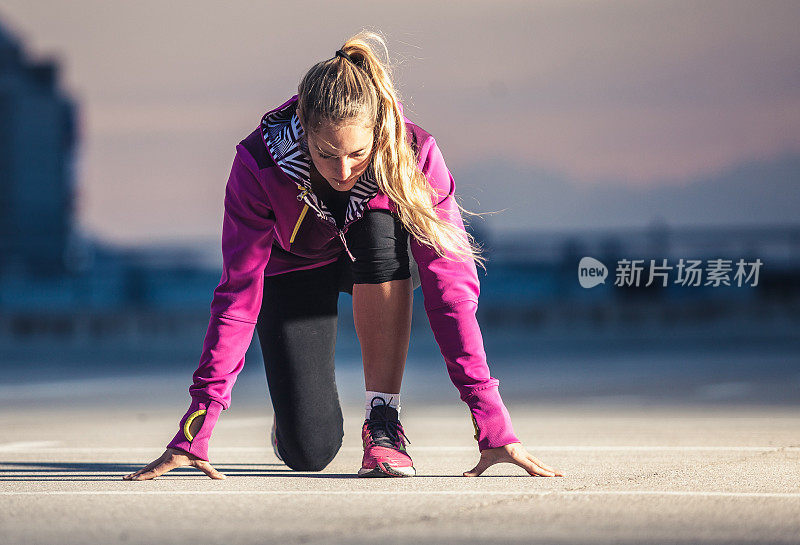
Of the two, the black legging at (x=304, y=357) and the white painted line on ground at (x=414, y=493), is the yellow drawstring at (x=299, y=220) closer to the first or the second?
the black legging at (x=304, y=357)

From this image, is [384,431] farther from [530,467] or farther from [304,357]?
[304,357]

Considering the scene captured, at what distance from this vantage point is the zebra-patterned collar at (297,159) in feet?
13.6

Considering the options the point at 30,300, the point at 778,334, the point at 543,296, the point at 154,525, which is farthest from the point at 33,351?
the point at 154,525

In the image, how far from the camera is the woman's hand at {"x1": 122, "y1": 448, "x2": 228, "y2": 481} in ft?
13.5

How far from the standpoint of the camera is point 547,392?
10.0 m

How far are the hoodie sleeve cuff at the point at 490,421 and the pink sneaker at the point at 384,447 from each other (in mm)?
294

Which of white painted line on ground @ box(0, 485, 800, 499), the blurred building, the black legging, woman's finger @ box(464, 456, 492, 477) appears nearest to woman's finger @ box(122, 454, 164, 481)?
white painted line on ground @ box(0, 485, 800, 499)

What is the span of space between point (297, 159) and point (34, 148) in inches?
2705

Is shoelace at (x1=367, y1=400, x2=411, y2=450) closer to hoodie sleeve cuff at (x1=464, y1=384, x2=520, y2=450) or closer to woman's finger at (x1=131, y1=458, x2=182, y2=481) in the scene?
hoodie sleeve cuff at (x1=464, y1=384, x2=520, y2=450)

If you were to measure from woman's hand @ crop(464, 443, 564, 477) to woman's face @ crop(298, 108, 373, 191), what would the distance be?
0.97 metres

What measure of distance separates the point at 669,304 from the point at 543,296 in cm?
226

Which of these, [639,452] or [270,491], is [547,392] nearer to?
[639,452]

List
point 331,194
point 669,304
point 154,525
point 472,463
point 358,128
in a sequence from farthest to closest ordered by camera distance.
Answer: point 669,304 < point 472,463 < point 331,194 < point 358,128 < point 154,525

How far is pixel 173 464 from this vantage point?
413 cm
